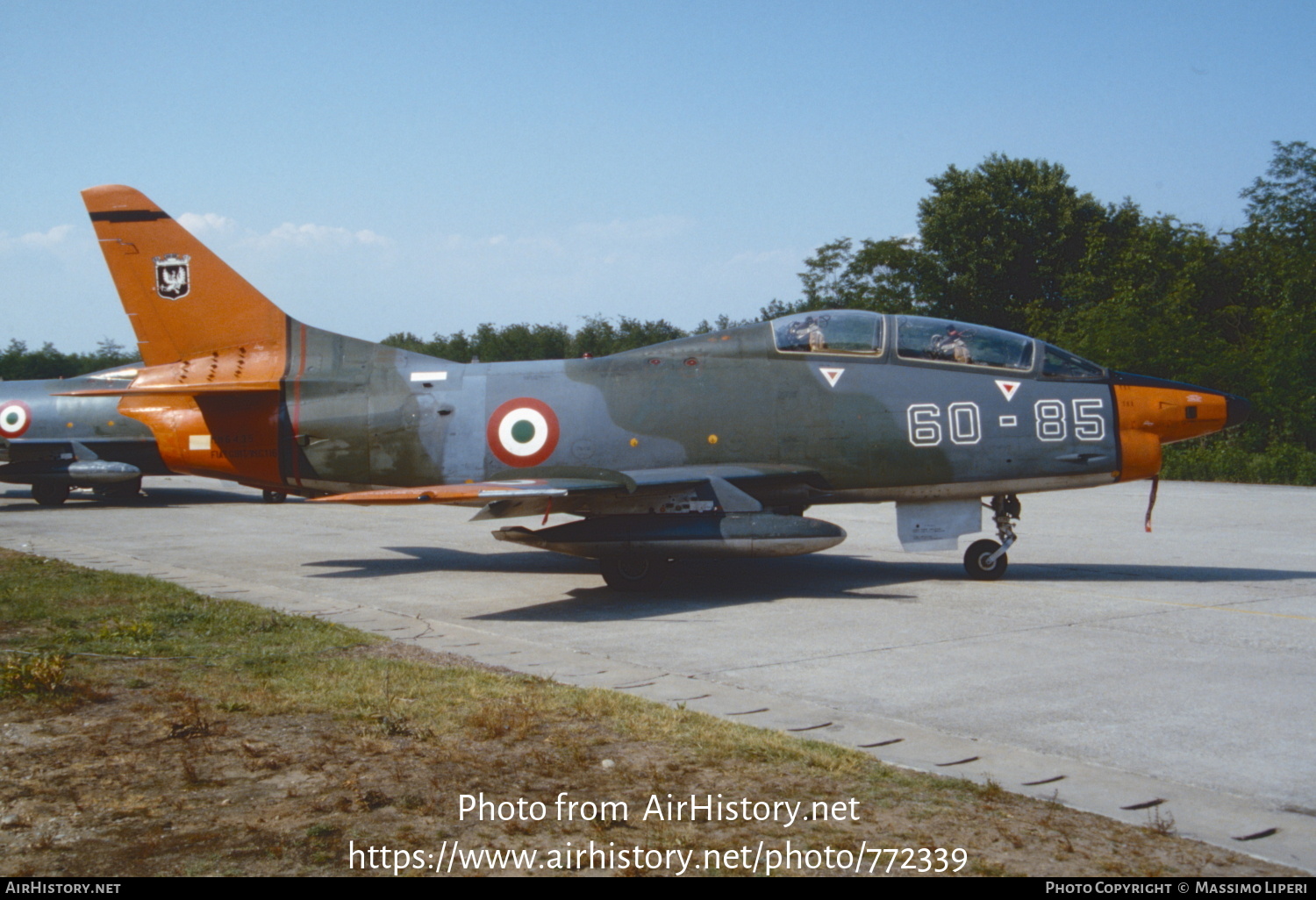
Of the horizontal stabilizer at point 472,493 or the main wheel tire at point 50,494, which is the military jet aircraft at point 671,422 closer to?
the horizontal stabilizer at point 472,493

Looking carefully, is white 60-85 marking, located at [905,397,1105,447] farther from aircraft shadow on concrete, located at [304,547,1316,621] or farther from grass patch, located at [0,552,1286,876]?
grass patch, located at [0,552,1286,876]

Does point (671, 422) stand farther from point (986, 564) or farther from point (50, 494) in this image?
point (50, 494)

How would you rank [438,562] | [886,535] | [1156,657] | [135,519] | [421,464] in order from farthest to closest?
1. [135,519]
2. [886,535]
3. [438,562]
4. [421,464]
5. [1156,657]

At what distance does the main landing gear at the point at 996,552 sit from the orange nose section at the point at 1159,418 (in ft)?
4.46

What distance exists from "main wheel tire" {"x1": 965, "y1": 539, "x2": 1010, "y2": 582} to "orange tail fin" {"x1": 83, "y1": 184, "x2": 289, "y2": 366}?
923cm

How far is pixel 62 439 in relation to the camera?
23688mm

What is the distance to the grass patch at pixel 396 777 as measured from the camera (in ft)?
14.5

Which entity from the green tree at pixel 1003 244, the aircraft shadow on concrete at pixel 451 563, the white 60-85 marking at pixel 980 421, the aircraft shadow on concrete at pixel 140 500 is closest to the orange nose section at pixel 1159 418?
the white 60-85 marking at pixel 980 421

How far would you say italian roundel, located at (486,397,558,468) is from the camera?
12.7 meters

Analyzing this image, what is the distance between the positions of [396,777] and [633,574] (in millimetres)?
6713

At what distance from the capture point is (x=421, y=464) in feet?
42.6
